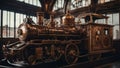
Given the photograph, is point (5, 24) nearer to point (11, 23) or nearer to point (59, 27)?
point (11, 23)

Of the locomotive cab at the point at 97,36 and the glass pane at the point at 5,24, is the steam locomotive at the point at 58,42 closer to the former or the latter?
the locomotive cab at the point at 97,36

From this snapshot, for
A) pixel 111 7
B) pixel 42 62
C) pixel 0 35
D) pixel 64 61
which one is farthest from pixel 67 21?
pixel 0 35

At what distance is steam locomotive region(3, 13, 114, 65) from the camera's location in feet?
17.2

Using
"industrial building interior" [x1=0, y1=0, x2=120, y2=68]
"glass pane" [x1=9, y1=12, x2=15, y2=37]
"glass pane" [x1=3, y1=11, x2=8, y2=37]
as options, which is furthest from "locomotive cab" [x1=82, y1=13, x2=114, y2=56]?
"glass pane" [x1=9, y1=12, x2=15, y2=37]

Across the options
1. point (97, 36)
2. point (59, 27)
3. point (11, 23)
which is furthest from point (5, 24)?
point (97, 36)

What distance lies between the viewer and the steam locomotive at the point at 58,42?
525cm

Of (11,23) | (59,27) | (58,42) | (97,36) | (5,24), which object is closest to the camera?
(58,42)

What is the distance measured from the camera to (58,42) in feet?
19.4

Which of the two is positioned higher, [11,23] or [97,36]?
[11,23]

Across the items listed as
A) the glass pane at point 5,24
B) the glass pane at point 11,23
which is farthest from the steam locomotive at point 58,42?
the glass pane at point 11,23

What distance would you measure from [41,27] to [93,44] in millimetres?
2419

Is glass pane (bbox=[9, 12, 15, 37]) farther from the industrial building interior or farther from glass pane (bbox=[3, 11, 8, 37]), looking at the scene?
glass pane (bbox=[3, 11, 8, 37])

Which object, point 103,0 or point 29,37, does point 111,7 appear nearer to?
point 103,0

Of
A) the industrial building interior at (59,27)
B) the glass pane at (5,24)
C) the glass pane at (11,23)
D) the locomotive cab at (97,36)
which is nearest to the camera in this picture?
the industrial building interior at (59,27)
